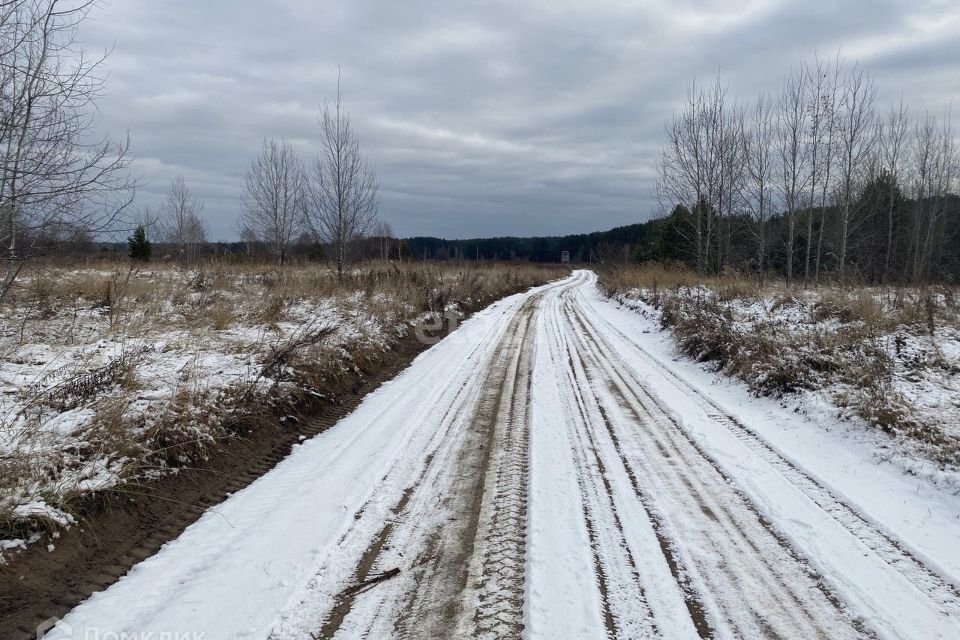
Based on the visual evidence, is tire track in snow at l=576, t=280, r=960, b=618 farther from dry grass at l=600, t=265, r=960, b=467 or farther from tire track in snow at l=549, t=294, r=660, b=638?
tire track in snow at l=549, t=294, r=660, b=638

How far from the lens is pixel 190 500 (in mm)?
4184

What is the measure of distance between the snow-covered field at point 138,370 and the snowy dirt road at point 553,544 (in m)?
0.87

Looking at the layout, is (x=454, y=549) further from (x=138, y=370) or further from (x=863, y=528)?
(x=138, y=370)

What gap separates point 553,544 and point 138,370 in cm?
517

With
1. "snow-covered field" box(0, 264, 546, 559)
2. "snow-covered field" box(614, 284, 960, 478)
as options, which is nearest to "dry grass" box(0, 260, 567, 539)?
"snow-covered field" box(0, 264, 546, 559)

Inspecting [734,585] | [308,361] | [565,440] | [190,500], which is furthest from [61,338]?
[734,585]

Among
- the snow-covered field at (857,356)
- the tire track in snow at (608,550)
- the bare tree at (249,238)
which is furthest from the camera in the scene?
the bare tree at (249,238)

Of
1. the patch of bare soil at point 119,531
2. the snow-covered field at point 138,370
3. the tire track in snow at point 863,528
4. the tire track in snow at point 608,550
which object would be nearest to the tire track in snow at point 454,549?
the tire track in snow at point 608,550

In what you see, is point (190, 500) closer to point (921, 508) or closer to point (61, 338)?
point (61, 338)

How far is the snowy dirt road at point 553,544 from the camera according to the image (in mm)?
2734

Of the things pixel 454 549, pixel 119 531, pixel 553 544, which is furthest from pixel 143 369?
pixel 553 544

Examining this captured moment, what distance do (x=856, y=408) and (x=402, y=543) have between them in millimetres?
5714

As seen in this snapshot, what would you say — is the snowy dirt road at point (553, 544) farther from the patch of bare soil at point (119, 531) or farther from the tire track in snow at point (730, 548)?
the patch of bare soil at point (119, 531)

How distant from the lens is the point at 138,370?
5.79m
